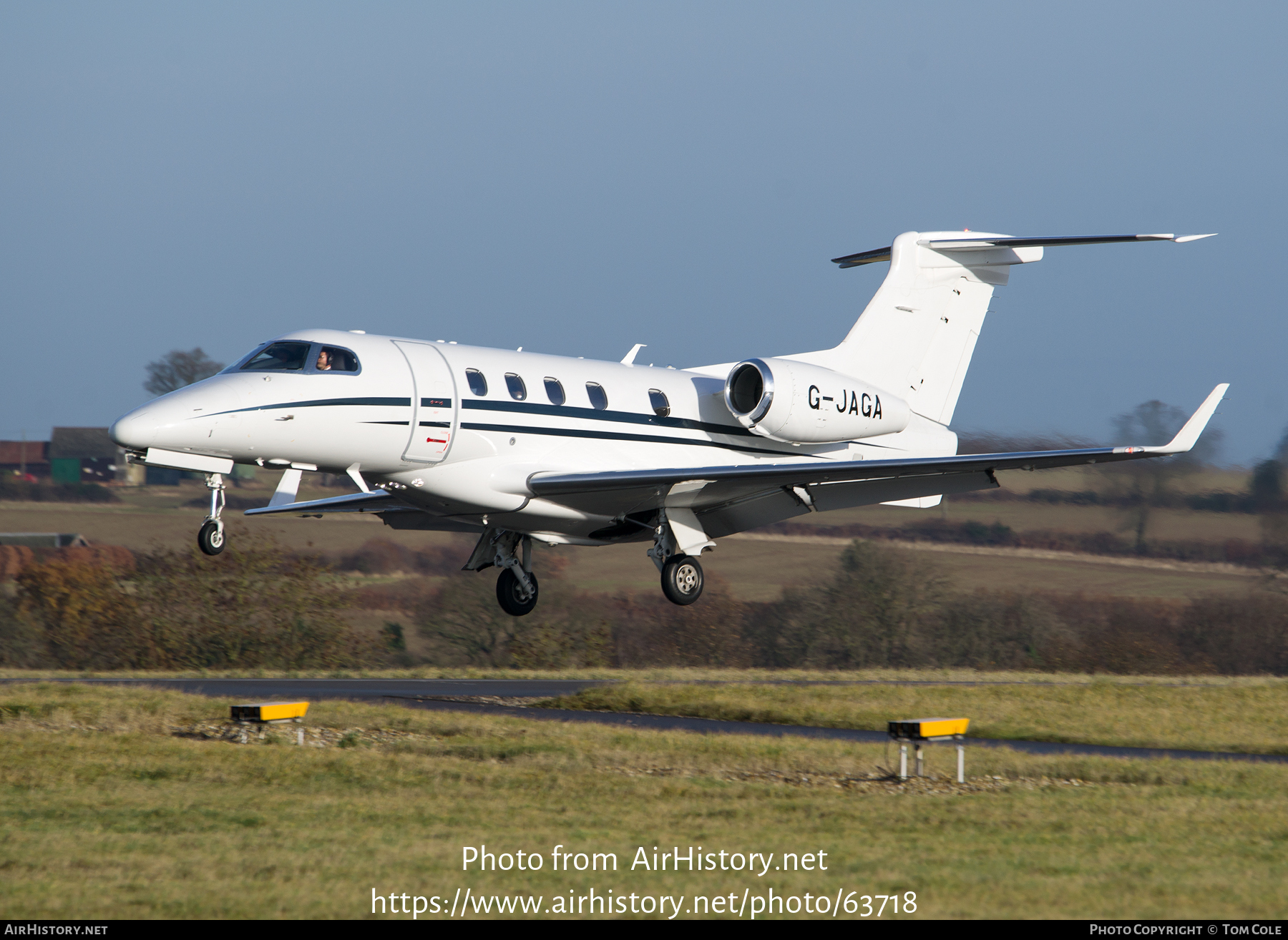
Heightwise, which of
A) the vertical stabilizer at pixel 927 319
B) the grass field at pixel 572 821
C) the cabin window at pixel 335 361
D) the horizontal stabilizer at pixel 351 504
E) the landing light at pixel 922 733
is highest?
the vertical stabilizer at pixel 927 319

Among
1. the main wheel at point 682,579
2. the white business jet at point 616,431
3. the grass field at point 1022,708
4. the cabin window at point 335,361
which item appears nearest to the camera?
the white business jet at point 616,431

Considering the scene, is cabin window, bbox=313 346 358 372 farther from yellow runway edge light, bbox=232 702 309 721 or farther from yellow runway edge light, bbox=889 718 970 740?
yellow runway edge light, bbox=889 718 970 740

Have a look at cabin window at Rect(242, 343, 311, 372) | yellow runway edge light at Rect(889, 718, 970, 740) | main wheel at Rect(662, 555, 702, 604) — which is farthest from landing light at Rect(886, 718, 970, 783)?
cabin window at Rect(242, 343, 311, 372)

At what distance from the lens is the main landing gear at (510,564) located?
72.5 feet

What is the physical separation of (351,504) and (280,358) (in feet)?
15.2

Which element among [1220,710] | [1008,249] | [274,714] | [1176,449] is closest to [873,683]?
[1220,710]

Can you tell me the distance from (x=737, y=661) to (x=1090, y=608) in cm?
1208

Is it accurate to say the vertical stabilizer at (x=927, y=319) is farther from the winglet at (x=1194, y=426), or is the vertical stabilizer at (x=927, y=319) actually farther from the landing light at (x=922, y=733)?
the landing light at (x=922, y=733)

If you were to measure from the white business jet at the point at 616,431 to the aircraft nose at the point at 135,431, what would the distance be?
0.02 metres

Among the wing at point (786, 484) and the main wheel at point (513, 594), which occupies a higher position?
the wing at point (786, 484)

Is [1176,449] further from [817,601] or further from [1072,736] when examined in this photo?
[817,601]

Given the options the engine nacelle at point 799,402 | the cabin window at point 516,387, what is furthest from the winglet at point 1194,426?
the cabin window at point 516,387

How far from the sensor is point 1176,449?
17359mm

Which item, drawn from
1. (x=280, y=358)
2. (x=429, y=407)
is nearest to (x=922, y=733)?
(x=429, y=407)
